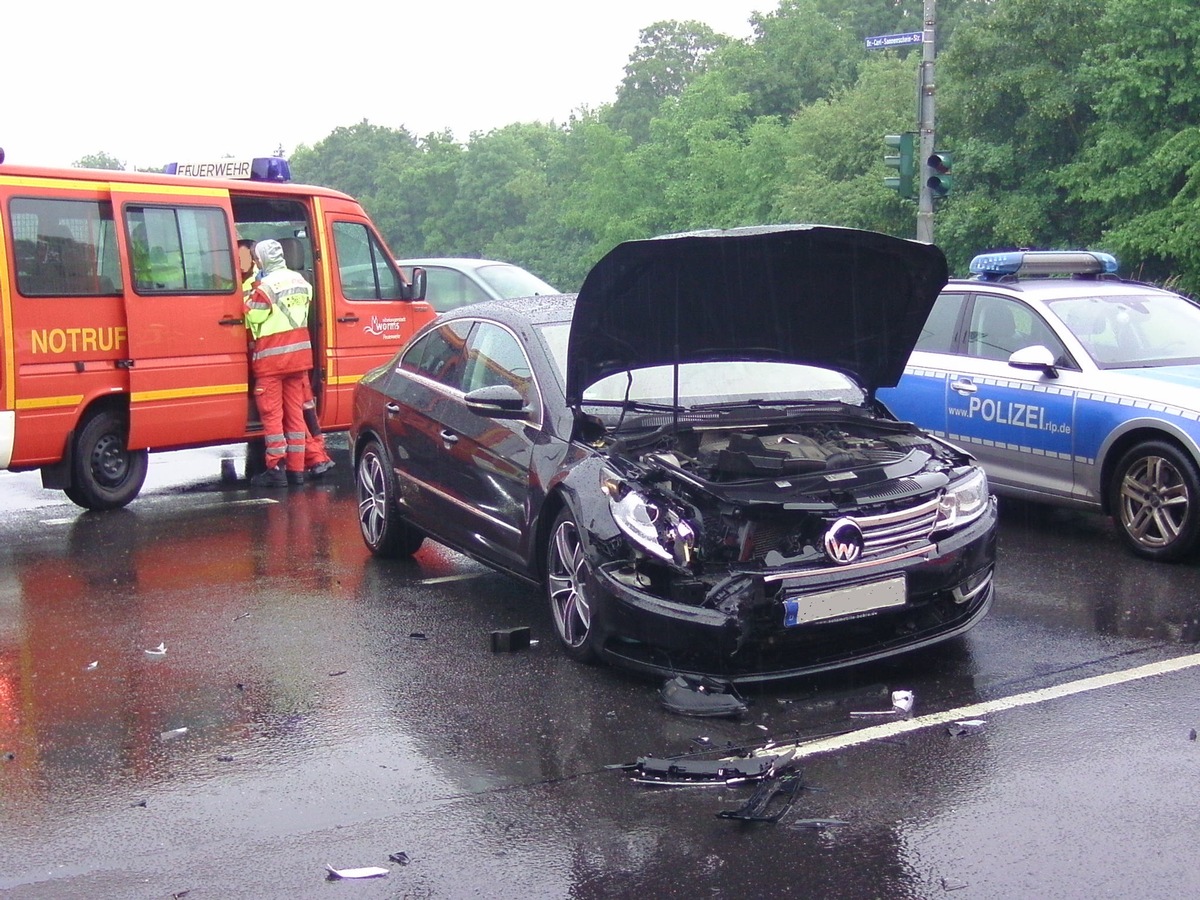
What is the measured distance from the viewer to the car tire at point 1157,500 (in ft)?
25.6

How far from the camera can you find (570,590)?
20.6 ft

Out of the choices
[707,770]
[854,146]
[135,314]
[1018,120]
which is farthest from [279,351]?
[854,146]

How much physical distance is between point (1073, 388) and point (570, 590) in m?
3.94

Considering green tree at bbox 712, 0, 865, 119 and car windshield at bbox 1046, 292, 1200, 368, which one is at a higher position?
green tree at bbox 712, 0, 865, 119

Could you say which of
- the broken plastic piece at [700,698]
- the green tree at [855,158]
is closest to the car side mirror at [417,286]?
the broken plastic piece at [700,698]

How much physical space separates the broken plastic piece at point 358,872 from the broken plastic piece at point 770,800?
3.67ft

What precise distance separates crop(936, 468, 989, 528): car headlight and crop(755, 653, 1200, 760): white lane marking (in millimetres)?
805

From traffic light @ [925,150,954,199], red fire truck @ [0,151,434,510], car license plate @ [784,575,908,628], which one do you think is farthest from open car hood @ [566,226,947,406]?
traffic light @ [925,150,954,199]

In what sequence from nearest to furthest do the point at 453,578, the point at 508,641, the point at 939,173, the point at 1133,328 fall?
the point at 508,641
the point at 453,578
the point at 1133,328
the point at 939,173

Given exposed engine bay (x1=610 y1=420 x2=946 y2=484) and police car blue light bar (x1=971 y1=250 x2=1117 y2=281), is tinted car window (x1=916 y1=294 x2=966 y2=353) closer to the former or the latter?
police car blue light bar (x1=971 y1=250 x2=1117 y2=281)

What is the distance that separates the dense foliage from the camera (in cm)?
3481

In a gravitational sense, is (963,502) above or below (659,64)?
below

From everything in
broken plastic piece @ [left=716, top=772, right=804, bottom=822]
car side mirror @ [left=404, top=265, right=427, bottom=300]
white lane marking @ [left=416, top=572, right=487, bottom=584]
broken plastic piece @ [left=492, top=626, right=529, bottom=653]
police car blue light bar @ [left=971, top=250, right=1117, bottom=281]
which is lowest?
white lane marking @ [left=416, top=572, right=487, bottom=584]

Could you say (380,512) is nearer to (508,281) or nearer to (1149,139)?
(508,281)
